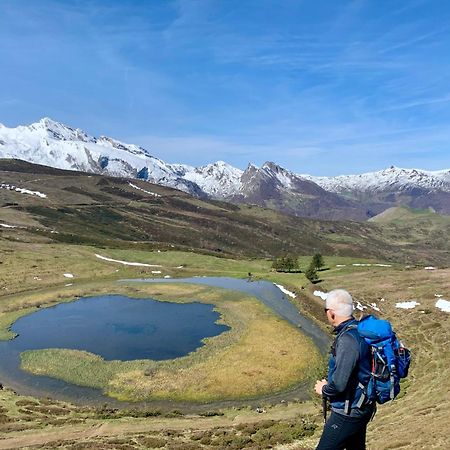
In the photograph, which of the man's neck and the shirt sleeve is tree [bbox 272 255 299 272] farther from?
the shirt sleeve

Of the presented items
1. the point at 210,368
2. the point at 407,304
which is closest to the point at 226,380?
the point at 210,368

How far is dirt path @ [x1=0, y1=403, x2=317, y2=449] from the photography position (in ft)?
110

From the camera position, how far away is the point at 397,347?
1070 cm

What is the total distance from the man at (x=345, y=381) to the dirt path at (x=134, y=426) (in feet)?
95.4

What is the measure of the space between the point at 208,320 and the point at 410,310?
36.8m

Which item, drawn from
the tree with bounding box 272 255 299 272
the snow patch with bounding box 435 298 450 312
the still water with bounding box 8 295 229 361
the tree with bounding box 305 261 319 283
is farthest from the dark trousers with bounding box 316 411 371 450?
the tree with bounding box 272 255 299 272

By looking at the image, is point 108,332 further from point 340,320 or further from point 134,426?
point 340,320

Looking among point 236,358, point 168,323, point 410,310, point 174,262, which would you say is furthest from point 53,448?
point 174,262

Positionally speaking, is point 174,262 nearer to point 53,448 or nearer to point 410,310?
point 410,310

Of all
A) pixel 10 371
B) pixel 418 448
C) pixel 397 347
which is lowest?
pixel 10 371

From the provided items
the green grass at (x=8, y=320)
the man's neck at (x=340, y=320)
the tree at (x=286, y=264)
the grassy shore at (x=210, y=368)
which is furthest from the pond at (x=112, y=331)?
the man's neck at (x=340, y=320)

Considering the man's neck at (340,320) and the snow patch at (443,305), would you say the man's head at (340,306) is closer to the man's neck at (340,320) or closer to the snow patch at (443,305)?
the man's neck at (340,320)

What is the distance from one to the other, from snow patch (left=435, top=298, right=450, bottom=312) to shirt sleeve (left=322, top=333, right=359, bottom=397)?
74.2 metres

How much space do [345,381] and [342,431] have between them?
1.63m
